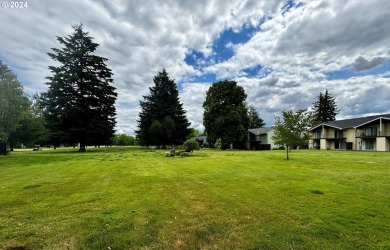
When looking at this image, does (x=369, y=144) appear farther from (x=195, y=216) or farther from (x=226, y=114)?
(x=195, y=216)

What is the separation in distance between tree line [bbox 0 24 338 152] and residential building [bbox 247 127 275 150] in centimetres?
367

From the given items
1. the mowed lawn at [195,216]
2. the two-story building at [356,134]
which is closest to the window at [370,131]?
the two-story building at [356,134]

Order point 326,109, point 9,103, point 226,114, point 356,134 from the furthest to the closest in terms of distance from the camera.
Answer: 1. point 326,109
2. point 226,114
3. point 356,134
4. point 9,103

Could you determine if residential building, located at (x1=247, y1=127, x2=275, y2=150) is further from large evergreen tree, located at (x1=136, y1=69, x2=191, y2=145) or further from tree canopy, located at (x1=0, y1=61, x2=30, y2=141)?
tree canopy, located at (x1=0, y1=61, x2=30, y2=141)

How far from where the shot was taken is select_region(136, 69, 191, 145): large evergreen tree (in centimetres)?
4853

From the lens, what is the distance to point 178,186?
886 cm

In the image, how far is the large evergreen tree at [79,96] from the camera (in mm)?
31953

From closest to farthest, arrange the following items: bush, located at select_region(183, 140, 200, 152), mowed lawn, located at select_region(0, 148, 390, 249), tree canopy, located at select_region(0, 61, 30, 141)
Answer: mowed lawn, located at select_region(0, 148, 390, 249)
tree canopy, located at select_region(0, 61, 30, 141)
bush, located at select_region(183, 140, 200, 152)

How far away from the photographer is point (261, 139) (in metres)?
58.1

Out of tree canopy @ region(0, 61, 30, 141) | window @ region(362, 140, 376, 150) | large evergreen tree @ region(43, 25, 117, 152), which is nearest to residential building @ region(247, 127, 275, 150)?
window @ region(362, 140, 376, 150)

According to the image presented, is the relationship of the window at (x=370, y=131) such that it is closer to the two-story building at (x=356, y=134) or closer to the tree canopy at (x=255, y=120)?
the two-story building at (x=356, y=134)

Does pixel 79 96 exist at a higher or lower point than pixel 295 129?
higher

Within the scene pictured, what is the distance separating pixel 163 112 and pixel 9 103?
30021 millimetres

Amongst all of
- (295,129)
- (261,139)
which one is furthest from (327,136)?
(295,129)
